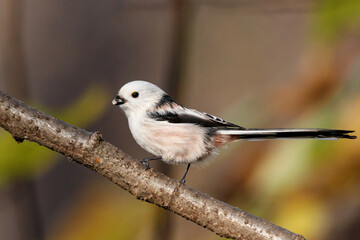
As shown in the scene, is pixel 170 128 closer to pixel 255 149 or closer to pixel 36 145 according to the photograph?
pixel 36 145

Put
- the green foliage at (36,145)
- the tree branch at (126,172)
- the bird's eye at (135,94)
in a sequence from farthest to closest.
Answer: the bird's eye at (135,94)
the green foliage at (36,145)
the tree branch at (126,172)

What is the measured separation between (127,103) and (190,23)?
1.54 ft

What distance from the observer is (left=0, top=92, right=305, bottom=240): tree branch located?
1.61 metres

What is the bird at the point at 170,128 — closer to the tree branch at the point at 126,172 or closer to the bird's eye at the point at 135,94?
the bird's eye at the point at 135,94

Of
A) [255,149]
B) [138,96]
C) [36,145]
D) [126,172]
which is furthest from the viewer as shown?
[255,149]

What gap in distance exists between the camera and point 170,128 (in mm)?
2088

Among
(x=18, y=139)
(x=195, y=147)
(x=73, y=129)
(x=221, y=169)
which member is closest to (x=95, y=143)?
(x=73, y=129)

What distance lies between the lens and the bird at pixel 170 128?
79.3 inches

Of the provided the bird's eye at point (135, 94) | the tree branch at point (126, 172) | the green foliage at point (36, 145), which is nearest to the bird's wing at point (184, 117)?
the bird's eye at point (135, 94)

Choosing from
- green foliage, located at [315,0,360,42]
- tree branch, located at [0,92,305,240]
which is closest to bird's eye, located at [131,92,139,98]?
tree branch, located at [0,92,305,240]

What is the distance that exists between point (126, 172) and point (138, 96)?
0.45 metres

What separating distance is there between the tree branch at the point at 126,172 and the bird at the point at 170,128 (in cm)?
22

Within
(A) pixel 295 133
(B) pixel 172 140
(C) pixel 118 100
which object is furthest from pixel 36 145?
(A) pixel 295 133

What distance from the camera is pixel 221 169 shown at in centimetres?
289
